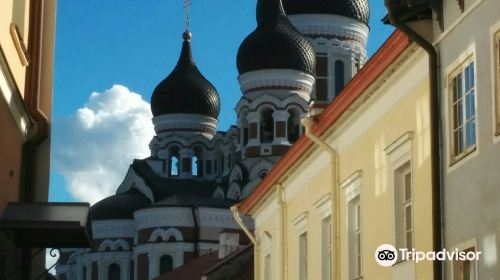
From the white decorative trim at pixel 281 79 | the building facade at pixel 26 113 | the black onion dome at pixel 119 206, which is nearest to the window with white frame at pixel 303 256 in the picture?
the building facade at pixel 26 113

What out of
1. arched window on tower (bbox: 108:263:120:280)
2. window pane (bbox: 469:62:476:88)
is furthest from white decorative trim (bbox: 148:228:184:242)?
window pane (bbox: 469:62:476:88)

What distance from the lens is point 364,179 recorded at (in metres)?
13.1

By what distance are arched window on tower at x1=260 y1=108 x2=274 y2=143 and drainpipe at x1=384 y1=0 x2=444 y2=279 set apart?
1703 inches

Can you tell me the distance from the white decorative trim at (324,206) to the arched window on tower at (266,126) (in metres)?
38.3

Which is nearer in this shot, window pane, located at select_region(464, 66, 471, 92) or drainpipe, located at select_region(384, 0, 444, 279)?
window pane, located at select_region(464, 66, 471, 92)

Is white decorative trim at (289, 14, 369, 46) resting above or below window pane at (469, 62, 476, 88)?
above

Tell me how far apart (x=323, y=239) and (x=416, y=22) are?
5.19 metres

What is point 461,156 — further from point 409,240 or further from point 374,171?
point 374,171

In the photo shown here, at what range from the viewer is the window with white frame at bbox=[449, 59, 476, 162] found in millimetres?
9430

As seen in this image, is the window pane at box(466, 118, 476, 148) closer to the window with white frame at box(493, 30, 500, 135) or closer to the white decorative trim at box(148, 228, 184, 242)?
the window with white frame at box(493, 30, 500, 135)

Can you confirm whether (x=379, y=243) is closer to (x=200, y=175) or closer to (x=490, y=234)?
(x=490, y=234)

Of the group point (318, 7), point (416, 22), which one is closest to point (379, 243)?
point (416, 22)

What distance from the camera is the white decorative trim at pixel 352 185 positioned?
1323 centimetres

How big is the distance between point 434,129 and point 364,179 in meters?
2.94
